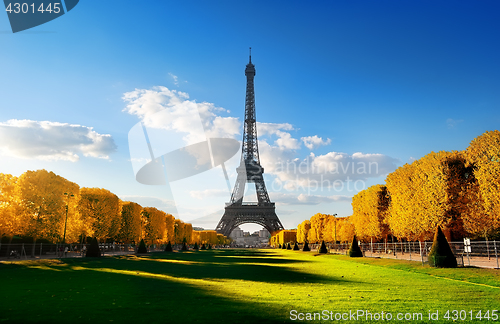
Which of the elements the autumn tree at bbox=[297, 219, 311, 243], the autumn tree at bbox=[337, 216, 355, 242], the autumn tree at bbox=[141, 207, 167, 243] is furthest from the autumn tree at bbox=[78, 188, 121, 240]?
the autumn tree at bbox=[297, 219, 311, 243]

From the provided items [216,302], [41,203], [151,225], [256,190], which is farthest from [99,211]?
[256,190]

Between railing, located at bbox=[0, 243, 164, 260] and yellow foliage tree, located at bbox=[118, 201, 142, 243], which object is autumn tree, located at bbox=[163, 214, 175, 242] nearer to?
yellow foliage tree, located at bbox=[118, 201, 142, 243]

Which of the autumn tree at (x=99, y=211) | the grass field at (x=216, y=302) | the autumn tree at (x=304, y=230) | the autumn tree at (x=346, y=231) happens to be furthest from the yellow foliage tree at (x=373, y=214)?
the autumn tree at (x=304, y=230)

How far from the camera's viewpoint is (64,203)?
125ft

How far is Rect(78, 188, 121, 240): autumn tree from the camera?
4562cm

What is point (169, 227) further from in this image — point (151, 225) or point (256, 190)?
point (256, 190)

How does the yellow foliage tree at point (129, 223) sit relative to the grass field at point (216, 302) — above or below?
above

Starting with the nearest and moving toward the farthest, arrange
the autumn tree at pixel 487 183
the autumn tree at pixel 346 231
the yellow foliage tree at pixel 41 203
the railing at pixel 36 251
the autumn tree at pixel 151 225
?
1. the autumn tree at pixel 487 183
2. the yellow foliage tree at pixel 41 203
3. the railing at pixel 36 251
4. the autumn tree at pixel 151 225
5. the autumn tree at pixel 346 231

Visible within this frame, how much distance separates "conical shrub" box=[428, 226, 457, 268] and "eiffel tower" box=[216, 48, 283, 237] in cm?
7073

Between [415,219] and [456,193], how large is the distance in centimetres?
449

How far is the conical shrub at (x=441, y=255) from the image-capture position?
2300 cm

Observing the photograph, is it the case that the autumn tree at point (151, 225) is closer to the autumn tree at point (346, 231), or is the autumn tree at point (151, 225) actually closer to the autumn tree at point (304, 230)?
the autumn tree at point (346, 231)

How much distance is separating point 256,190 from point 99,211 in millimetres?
55410

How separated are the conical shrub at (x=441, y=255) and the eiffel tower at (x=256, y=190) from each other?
2785 inches
